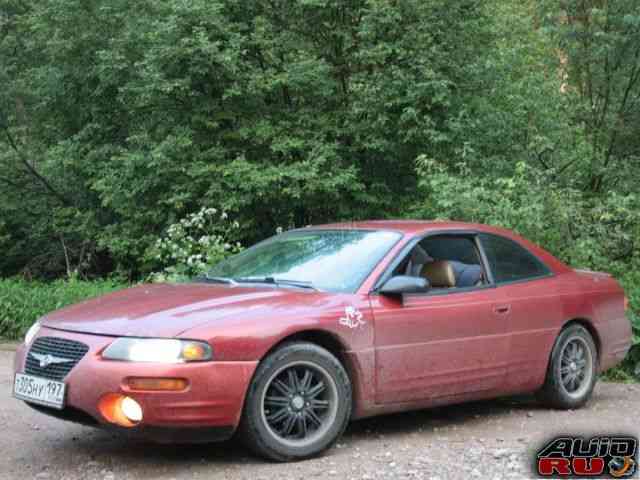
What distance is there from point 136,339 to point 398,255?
6.57 feet

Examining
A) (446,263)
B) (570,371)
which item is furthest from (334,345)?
(570,371)

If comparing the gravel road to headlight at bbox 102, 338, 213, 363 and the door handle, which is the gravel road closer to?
headlight at bbox 102, 338, 213, 363

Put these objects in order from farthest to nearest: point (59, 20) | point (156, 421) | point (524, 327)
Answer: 1. point (59, 20)
2. point (524, 327)
3. point (156, 421)

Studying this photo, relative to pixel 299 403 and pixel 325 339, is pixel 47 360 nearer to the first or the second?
pixel 299 403

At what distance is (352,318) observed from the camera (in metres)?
5.76

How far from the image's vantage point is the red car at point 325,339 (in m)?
5.11

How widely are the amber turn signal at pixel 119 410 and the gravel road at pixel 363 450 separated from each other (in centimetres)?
34

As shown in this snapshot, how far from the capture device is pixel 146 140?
16.1 meters

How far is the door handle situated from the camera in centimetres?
665

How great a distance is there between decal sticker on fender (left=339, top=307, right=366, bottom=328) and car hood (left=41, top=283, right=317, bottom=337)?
27 cm

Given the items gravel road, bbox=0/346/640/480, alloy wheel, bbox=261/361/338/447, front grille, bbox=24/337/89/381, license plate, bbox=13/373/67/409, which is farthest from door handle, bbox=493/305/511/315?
license plate, bbox=13/373/67/409

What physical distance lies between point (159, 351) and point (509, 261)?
10.4 ft

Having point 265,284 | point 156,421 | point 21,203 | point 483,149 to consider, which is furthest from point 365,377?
point 21,203

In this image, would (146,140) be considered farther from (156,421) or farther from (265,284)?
(156,421)
